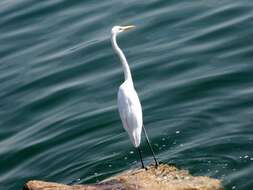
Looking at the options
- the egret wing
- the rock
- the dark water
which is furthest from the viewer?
the dark water

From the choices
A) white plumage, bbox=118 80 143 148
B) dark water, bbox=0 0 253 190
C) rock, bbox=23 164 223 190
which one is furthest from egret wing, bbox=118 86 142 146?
dark water, bbox=0 0 253 190

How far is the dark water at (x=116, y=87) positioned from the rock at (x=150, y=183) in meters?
0.68

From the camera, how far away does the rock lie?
12586mm

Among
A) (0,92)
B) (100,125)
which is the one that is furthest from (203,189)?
(0,92)

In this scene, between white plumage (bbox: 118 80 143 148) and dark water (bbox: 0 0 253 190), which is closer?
white plumage (bbox: 118 80 143 148)

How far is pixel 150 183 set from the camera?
12.8 m

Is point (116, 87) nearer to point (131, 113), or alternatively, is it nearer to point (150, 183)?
point (131, 113)

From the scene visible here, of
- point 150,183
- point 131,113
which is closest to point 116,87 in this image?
point 131,113

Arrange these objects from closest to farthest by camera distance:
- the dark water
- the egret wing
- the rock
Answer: the rock < the egret wing < the dark water

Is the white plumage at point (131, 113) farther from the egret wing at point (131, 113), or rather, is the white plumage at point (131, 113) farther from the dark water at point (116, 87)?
the dark water at point (116, 87)

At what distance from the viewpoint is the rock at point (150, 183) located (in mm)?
12586

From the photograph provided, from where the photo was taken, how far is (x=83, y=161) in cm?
1600

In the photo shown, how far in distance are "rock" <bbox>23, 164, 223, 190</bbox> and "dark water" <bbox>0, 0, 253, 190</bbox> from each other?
2.24 ft

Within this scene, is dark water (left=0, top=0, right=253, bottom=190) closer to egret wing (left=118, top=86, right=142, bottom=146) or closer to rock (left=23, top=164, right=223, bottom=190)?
rock (left=23, top=164, right=223, bottom=190)
